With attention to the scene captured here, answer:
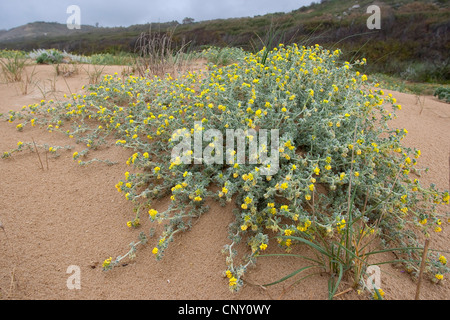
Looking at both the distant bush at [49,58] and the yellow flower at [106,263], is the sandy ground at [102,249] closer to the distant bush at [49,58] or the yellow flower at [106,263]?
the yellow flower at [106,263]

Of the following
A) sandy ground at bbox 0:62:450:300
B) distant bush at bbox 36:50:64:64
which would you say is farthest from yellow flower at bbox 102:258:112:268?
distant bush at bbox 36:50:64:64

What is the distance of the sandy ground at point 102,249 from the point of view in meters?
1.63

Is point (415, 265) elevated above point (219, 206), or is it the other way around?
point (219, 206)

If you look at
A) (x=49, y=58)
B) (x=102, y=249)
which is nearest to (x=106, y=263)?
(x=102, y=249)

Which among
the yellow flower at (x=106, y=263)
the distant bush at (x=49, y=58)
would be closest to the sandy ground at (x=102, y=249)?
the yellow flower at (x=106, y=263)

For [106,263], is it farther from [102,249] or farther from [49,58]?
[49,58]

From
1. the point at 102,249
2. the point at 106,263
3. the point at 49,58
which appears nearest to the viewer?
the point at 106,263

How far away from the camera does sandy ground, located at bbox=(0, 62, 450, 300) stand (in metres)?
1.63

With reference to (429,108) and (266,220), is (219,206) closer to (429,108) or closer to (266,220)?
(266,220)

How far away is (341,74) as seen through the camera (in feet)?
9.73

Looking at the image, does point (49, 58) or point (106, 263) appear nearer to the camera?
point (106, 263)

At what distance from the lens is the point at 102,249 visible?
192cm
